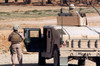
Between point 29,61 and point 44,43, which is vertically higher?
point 44,43

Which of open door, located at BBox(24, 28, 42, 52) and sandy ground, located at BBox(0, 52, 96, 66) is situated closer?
open door, located at BBox(24, 28, 42, 52)

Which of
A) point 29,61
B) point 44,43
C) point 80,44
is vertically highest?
point 80,44

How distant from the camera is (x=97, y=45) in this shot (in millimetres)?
10789

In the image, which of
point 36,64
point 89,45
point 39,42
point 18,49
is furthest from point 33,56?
point 89,45

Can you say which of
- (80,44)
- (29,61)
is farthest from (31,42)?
(80,44)

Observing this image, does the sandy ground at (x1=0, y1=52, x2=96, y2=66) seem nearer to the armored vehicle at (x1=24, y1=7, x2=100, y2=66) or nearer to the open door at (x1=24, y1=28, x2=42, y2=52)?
the open door at (x1=24, y1=28, x2=42, y2=52)

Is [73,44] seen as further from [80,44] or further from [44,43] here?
[44,43]

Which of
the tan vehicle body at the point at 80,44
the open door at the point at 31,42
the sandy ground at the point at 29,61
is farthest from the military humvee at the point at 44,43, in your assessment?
the sandy ground at the point at 29,61

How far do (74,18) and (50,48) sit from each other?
4.66 ft

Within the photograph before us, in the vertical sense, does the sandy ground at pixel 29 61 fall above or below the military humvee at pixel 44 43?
below

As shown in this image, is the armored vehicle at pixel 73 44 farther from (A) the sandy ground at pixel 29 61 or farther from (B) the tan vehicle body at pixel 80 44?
(A) the sandy ground at pixel 29 61

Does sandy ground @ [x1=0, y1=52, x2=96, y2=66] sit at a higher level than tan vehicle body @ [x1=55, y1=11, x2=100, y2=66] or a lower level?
lower

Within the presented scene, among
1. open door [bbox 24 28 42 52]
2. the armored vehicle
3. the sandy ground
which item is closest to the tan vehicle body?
the armored vehicle

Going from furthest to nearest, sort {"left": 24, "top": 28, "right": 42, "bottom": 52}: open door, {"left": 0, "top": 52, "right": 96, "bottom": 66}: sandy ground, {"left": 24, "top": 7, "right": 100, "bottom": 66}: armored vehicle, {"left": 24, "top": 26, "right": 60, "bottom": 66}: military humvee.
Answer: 1. {"left": 0, "top": 52, "right": 96, "bottom": 66}: sandy ground
2. {"left": 24, "top": 28, "right": 42, "bottom": 52}: open door
3. {"left": 24, "top": 26, "right": 60, "bottom": 66}: military humvee
4. {"left": 24, "top": 7, "right": 100, "bottom": 66}: armored vehicle
